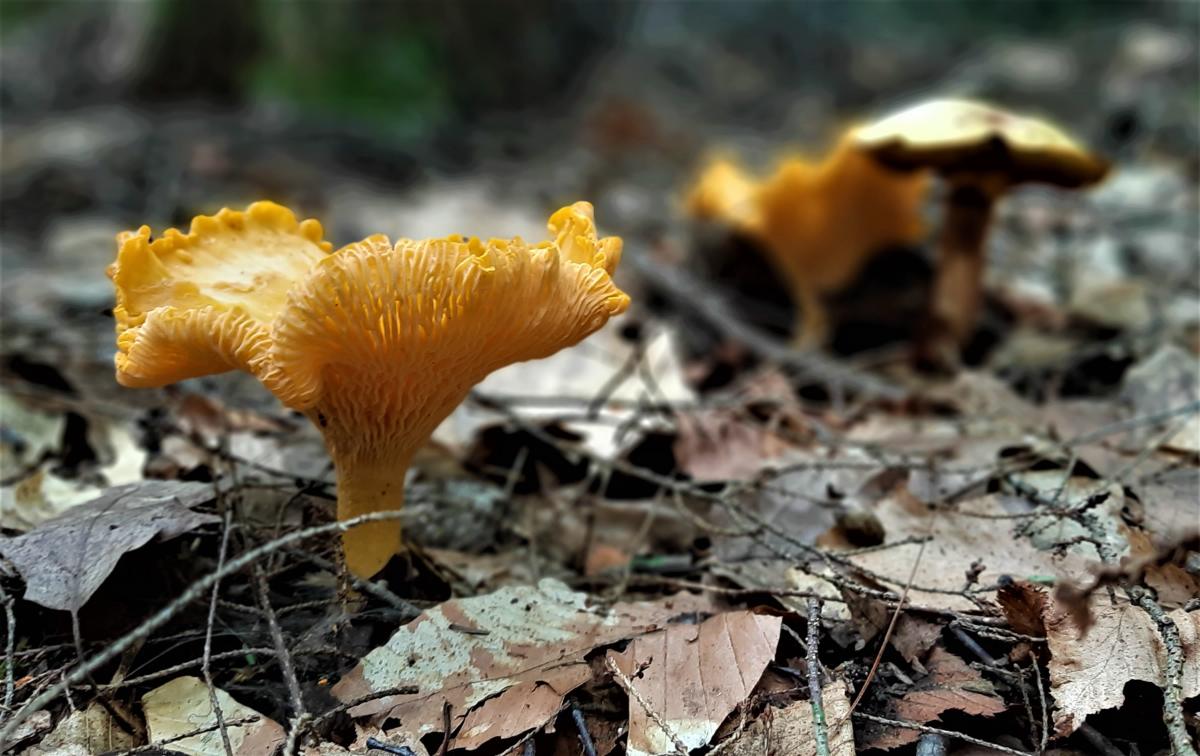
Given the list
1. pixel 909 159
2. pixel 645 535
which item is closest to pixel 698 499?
pixel 645 535

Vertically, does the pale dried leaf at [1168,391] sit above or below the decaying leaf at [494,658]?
above

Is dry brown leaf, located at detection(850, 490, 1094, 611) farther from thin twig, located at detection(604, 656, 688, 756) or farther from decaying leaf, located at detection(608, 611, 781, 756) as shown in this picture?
thin twig, located at detection(604, 656, 688, 756)

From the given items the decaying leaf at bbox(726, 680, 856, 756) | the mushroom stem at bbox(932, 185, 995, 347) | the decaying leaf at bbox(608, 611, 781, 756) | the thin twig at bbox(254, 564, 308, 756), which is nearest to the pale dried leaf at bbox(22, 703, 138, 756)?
the thin twig at bbox(254, 564, 308, 756)

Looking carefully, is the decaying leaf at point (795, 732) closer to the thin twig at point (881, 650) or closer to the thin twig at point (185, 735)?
the thin twig at point (881, 650)

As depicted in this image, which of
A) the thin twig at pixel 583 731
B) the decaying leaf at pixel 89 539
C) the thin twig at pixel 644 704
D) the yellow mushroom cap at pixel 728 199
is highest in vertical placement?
the yellow mushroom cap at pixel 728 199

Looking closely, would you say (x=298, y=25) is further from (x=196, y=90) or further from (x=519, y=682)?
(x=519, y=682)

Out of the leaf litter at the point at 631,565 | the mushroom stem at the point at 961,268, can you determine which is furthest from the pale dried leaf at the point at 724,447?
the mushroom stem at the point at 961,268
